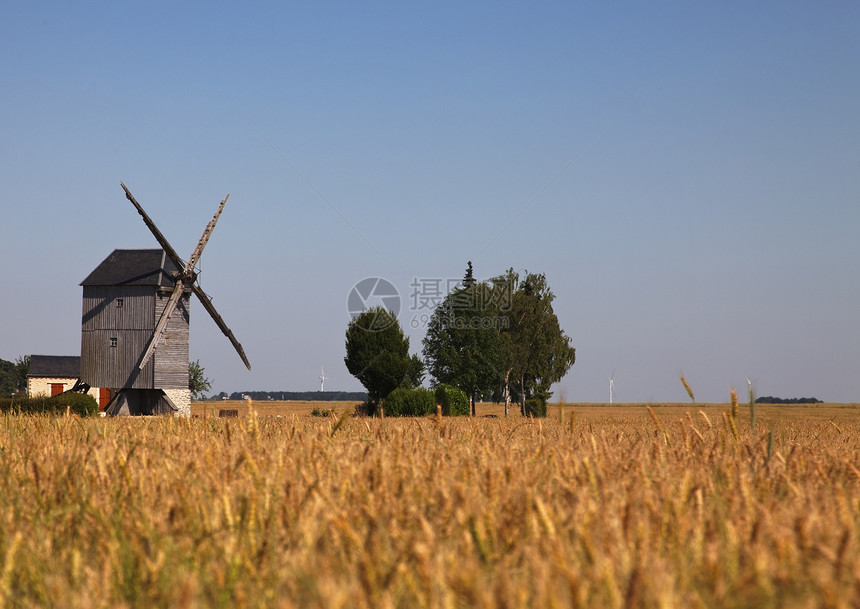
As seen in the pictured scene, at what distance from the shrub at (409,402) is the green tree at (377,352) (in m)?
3.85

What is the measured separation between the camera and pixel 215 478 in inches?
124

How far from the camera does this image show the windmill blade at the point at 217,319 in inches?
1645

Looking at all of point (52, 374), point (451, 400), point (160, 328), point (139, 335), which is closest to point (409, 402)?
point (451, 400)

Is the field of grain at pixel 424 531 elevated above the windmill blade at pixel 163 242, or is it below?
below

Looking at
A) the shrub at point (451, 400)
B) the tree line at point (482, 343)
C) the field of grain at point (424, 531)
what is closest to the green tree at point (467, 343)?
the tree line at point (482, 343)

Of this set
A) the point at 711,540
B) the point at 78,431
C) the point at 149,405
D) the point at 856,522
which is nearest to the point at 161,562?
the point at 711,540

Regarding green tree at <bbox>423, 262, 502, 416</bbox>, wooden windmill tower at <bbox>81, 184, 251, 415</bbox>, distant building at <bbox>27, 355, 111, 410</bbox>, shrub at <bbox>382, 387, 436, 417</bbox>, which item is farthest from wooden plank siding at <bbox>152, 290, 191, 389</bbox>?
distant building at <bbox>27, 355, 111, 410</bbox>

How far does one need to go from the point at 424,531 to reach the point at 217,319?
42298 millimetres

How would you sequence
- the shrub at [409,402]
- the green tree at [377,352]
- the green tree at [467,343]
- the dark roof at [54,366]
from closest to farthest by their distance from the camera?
1. the shrub at [409,402]
2. the green tree at [377,352]
3. the green tree at [467,343]
4. the dark roof at [54,366]

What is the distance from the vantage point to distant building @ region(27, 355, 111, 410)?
65.4m

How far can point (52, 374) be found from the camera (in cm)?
6725

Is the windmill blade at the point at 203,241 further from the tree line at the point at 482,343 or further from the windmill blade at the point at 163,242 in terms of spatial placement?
the tree line at the point at 482,343

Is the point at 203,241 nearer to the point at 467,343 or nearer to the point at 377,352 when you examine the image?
the point at 377,352

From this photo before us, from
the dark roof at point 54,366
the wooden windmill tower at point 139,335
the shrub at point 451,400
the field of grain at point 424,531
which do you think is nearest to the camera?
the field of grain at point 424,531
